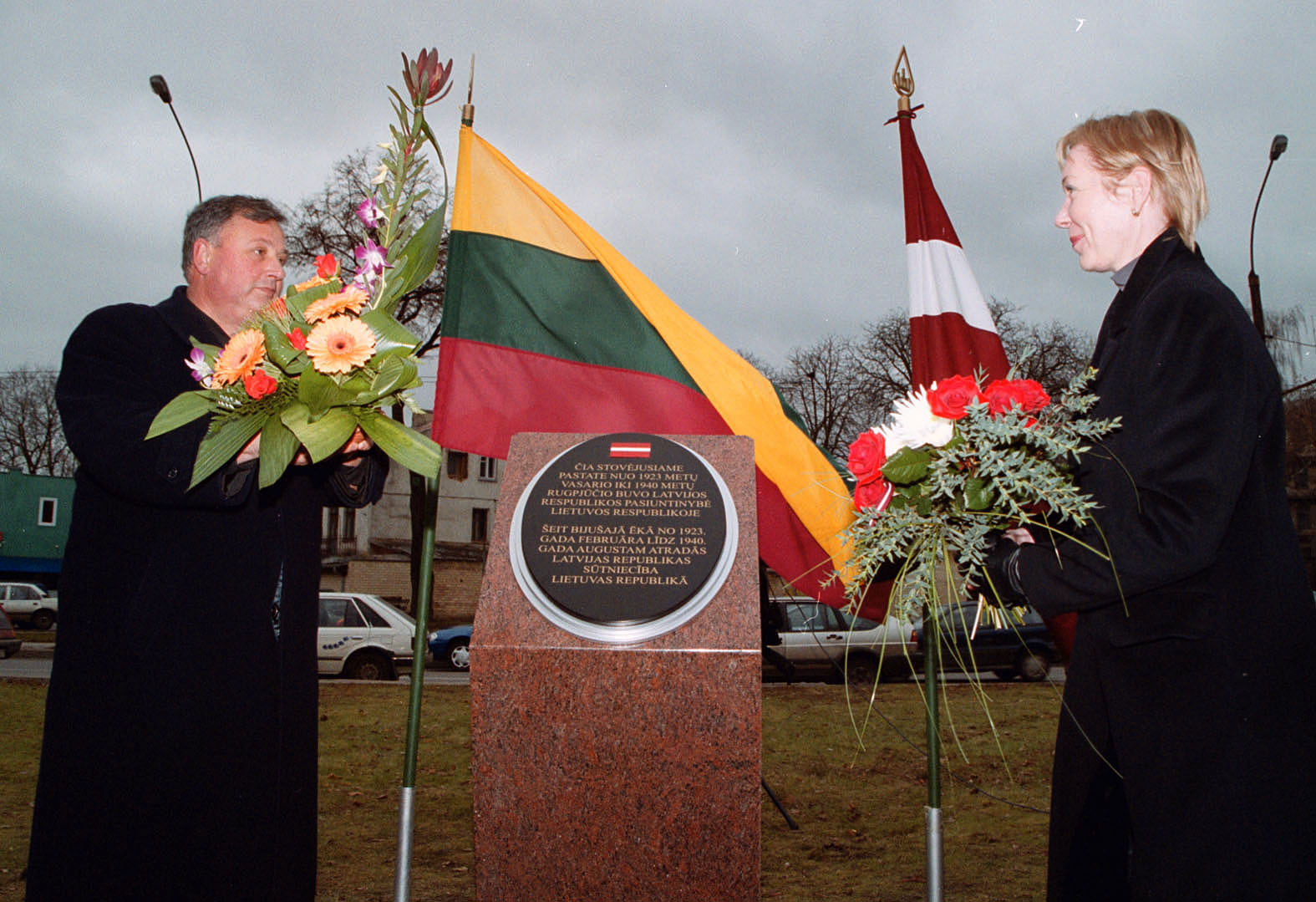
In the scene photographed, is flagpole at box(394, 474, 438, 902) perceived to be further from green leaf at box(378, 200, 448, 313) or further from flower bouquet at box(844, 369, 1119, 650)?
flower bouquet at box(844, 369, 1119, 650)

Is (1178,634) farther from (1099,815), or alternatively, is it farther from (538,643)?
(538,643)

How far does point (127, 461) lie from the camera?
2176mm

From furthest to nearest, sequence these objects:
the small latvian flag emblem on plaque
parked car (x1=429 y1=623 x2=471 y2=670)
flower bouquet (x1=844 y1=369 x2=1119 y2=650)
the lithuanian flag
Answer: parked car (x1=429 y1=623 x2=471 y2=670)
the lithuanian flag
the small latvian flag emblem on plaque
flower bouquet (x1=844 y1=369 x2=1119 y2=650)

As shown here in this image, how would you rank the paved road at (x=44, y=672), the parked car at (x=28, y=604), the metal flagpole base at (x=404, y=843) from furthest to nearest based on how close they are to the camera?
the parked car at (x=28, y=604), the paved road at (x=44, y=672), the metal flagpole base at (x=404, y=843)

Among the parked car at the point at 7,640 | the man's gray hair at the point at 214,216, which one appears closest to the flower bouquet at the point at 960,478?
the man's gray hair at the point at 214,216

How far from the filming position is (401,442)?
7.55 feet

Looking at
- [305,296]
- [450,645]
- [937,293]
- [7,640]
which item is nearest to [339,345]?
[305,296]

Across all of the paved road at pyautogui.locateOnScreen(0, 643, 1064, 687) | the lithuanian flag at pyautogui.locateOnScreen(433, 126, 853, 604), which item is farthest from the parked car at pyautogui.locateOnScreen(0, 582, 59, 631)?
the lithuanian flag at pyautogui.locateOnScreen(433, 126, 853, 604)

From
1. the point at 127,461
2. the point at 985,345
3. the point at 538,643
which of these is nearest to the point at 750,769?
the point at 538,643

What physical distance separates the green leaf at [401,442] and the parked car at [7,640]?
59.9 feet

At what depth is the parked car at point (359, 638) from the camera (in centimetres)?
1326

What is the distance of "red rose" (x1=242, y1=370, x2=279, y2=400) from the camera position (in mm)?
2131

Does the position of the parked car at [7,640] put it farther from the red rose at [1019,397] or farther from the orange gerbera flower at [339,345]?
the red rose at [1019,397]

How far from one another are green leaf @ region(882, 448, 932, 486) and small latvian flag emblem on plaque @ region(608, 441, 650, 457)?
3.00 ft
